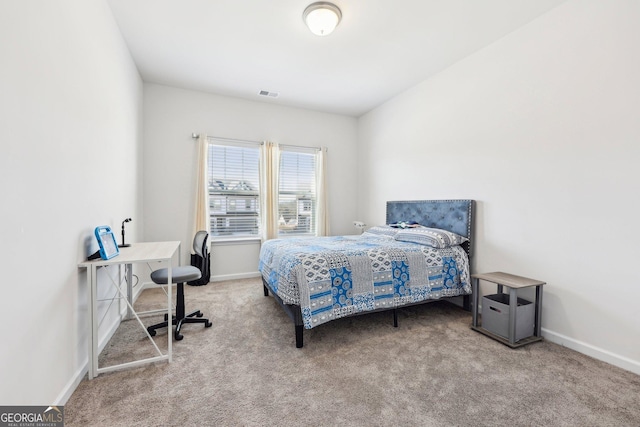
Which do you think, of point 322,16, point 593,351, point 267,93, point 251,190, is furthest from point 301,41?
point 593,351

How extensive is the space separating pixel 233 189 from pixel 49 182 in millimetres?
3007

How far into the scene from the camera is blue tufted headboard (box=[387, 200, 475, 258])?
→ 3.09 m

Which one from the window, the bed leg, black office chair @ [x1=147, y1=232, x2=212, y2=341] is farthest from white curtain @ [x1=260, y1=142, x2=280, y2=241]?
the bed leg

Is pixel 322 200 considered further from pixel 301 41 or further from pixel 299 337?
pixel 299 337

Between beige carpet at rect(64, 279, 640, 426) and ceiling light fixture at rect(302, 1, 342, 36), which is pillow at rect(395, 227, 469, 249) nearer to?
beige carpet at rect(64, 279, 640, 426)

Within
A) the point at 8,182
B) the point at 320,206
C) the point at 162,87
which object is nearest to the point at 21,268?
the point at 8,182

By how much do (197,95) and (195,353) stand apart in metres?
3.74

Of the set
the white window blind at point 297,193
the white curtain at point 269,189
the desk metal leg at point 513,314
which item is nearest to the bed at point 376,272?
the desk metal leg at point 513,314

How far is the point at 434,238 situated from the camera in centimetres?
295

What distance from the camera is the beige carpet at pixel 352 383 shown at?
58.8 inches

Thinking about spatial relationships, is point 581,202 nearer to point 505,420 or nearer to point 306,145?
point 505,420

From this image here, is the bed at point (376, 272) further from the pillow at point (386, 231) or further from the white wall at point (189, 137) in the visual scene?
the white wall at point (189, 137)

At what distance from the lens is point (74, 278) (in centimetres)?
175

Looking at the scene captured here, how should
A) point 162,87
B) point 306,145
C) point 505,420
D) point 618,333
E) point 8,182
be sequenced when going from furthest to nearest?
point 306,145, point 162,87, point 618,333, point 505,420, point 8,182
